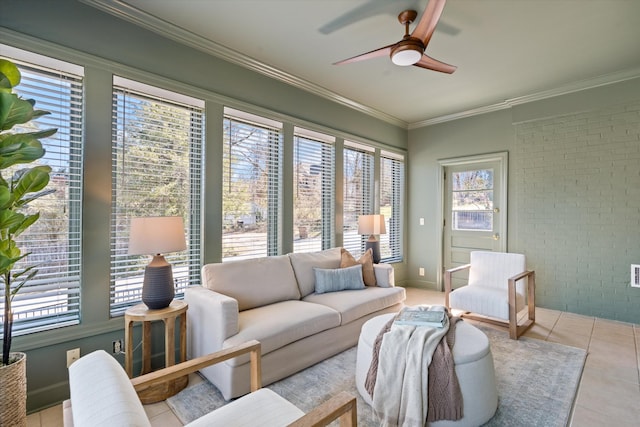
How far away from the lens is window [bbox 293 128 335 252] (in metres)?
3.88

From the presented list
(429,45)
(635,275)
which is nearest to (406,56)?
(429,45)

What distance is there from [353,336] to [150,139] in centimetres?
256

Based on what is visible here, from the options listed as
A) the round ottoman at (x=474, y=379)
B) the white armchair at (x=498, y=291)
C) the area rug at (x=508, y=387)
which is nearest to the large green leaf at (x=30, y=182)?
the area rug at (x=508, y=387)

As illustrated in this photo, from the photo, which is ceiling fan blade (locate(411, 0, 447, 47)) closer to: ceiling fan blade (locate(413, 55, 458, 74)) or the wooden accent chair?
ceiling fan blade (locate(413, 55, 458, 74))

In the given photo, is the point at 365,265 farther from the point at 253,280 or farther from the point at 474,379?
the point at 474,379

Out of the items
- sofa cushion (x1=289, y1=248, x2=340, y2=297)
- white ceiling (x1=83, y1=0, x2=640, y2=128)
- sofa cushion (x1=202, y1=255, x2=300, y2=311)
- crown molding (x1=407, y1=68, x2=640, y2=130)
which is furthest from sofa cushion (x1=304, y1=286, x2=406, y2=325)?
crown molding (x1=407, y1=68, x2=640, y2=130)

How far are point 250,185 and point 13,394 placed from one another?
232 centimetres

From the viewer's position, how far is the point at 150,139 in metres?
2.68

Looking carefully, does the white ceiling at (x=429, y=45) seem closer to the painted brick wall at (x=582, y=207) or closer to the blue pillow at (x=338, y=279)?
→ the painted brick wall at (x=582, y=207)

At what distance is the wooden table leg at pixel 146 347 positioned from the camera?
7.49 ft

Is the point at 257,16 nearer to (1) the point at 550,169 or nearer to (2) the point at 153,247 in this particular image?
(2) the point at 153,247

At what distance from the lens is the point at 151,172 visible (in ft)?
8.78

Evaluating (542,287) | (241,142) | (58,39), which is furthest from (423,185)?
(58,39)

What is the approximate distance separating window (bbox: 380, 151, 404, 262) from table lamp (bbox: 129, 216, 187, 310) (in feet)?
11.7
